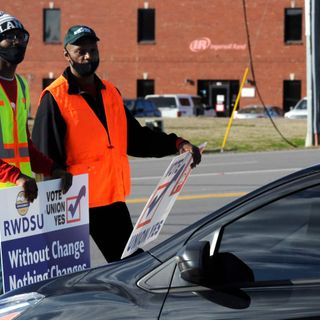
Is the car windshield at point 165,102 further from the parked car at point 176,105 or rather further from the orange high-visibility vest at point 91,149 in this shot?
the orange high-visibility vest at point 91,149

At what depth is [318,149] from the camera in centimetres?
2592

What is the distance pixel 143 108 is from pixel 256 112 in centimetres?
695

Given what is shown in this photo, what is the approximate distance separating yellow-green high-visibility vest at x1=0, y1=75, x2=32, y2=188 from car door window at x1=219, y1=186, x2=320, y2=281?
1817 millimetres

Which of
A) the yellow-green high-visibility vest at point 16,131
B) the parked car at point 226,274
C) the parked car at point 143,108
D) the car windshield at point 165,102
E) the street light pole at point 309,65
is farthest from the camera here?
the car windshield at point 165,102

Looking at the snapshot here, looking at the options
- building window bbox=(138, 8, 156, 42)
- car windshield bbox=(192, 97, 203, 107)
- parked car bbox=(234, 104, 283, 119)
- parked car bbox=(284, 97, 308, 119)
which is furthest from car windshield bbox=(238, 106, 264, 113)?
building window bbox=(138, 8, 156, 42)

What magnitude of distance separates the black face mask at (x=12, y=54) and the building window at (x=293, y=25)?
5042cm

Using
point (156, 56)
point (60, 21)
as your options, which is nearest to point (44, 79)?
point (60, 21)

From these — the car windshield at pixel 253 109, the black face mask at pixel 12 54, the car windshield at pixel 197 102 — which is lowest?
the car windshield at pixel 253 109

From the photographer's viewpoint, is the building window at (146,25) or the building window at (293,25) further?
the building window at (146,25)

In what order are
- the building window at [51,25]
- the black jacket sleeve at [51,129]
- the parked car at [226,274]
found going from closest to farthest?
the parked car at [226,274] → the black jacket sleeve at [51,129] → the building window at [51,25]

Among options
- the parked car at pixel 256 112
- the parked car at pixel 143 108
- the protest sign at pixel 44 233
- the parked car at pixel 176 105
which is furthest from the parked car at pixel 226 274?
the parked car at pixel 176 105

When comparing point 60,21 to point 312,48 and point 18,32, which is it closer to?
point 312,48

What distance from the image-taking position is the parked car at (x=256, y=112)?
1959 inches

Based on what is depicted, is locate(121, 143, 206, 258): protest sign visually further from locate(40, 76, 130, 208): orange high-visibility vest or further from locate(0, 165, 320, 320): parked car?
locate(0, 165, 320, 320): parked car
